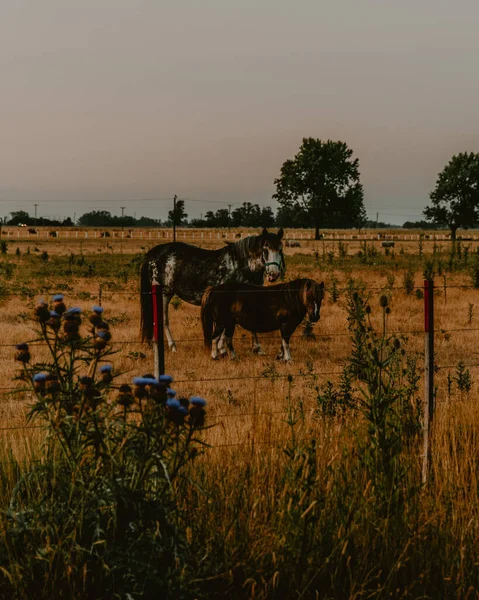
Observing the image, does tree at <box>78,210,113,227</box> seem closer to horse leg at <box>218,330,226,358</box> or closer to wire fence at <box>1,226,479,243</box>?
wire fence at <box>1,226,479,243</box>

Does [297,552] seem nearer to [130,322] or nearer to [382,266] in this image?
[130,322]

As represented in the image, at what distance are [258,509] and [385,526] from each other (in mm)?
750

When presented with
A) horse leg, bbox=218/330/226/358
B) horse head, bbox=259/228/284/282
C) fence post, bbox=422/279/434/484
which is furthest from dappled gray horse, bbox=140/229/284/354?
fence post, bbox=422/279/434/484

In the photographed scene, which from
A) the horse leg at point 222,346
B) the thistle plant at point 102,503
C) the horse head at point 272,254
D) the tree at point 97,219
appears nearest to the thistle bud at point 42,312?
the thistle plant at point 102,503

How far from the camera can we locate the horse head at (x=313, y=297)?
11139 millimetres

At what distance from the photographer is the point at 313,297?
36.6 feet

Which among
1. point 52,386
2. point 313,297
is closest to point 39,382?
point 52,386

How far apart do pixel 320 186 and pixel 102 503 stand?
7985 centimetres

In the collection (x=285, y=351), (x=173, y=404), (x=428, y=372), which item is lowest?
(x=285, y=351)

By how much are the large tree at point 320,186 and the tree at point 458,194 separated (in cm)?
1039

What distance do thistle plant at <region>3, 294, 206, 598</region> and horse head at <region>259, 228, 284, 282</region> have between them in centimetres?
854

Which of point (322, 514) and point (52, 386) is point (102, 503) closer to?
point (52, 386)

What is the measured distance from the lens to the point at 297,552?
3398mm

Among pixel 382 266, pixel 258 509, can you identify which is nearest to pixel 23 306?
pixel 258 509
